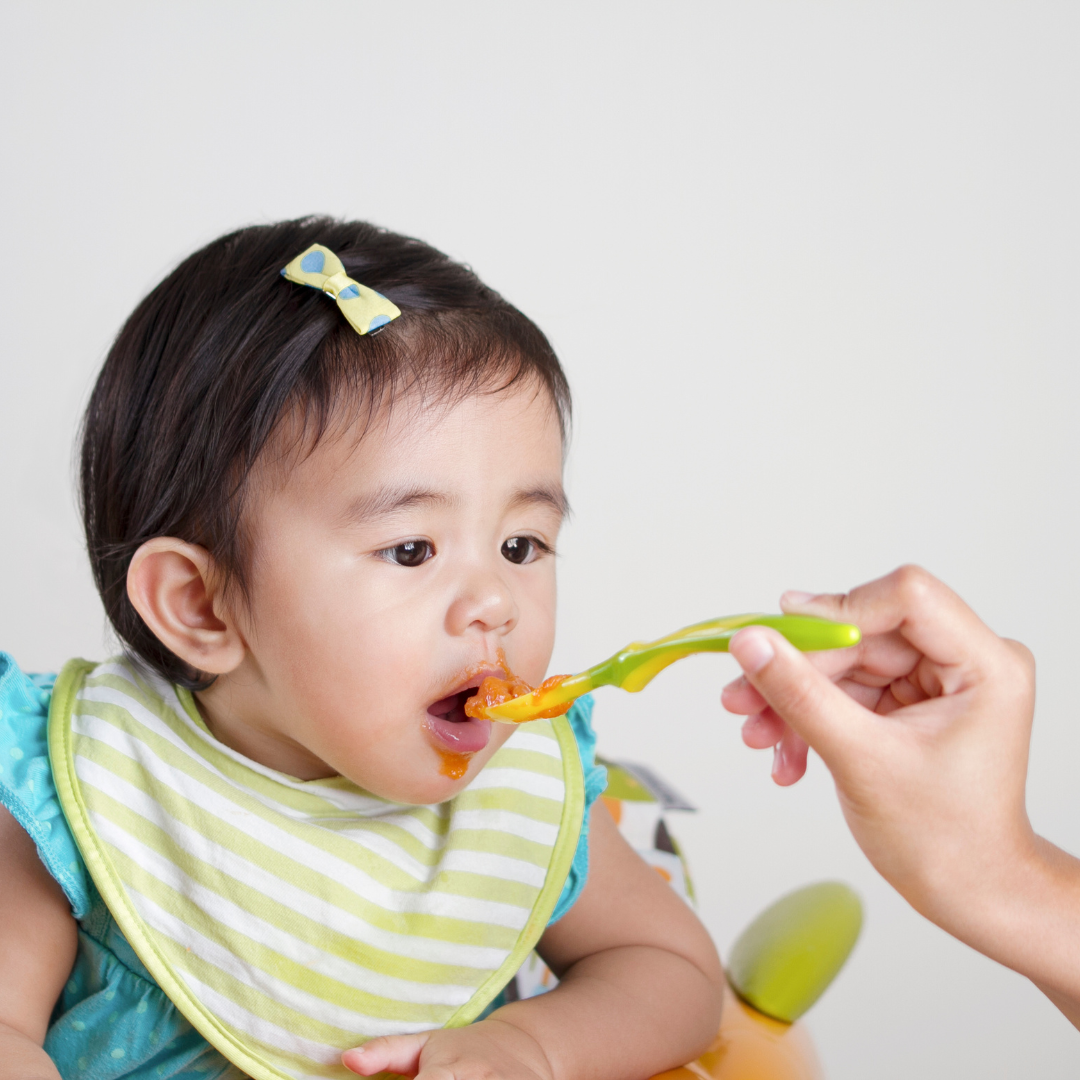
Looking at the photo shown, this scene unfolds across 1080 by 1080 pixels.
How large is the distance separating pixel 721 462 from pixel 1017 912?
4.76 ft

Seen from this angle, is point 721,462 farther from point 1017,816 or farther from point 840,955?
point 1017,816

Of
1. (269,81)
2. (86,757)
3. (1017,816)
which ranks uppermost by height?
(269,81)

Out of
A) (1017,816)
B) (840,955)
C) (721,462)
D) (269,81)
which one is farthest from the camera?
(721,462)

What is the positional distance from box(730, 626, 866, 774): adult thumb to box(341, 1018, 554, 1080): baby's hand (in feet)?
1.22

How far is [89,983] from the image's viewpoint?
3.18 feet

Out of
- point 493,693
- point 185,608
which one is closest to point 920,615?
point 493,693

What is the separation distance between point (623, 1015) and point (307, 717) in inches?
13.4

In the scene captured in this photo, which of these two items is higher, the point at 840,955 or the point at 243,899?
the point at 243,899

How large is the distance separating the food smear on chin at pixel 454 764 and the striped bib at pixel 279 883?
0.13 m

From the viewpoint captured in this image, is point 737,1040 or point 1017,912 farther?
point 737,1040

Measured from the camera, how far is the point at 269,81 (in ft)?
6.45

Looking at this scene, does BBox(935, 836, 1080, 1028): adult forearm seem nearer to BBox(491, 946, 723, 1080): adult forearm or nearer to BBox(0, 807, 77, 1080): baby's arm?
BBox(491, 946, 723, 1080): adult forearm

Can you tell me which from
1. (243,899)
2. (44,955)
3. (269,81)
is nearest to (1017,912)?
(243,899)

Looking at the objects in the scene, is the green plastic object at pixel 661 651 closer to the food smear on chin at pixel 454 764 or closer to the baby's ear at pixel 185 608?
the food smear on chin at pixel 454 764
